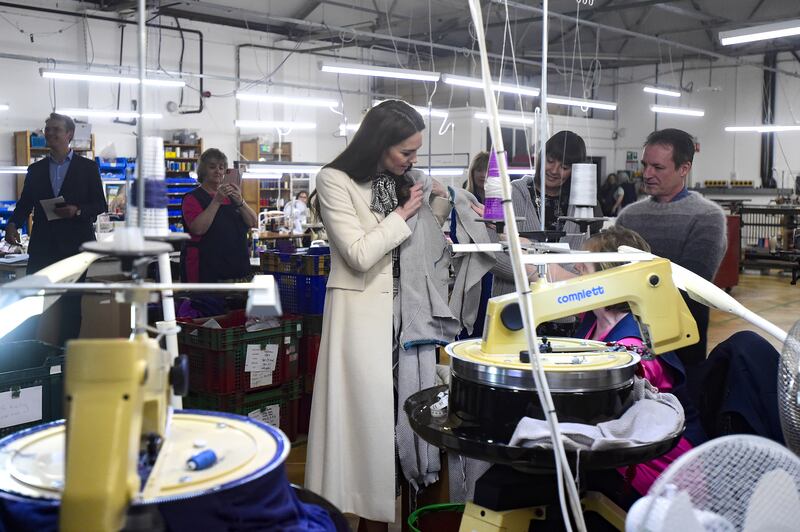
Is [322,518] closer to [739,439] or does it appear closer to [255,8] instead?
[739,439]

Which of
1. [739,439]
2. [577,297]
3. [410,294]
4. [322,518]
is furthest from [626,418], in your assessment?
[410,294]

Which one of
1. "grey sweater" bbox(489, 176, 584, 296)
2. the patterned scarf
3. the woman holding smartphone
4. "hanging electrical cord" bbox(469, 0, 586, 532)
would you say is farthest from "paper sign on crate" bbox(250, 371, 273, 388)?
"hanging electrical cord" bbox(469, 0, 586, 532)

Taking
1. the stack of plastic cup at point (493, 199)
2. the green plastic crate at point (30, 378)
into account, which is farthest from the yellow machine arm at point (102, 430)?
the green plastic crate at point (30, 378)

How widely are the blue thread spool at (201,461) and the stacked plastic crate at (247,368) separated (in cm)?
225

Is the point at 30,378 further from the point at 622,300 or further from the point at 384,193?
the point at 622,300

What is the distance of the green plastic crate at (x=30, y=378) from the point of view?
2.77 metres

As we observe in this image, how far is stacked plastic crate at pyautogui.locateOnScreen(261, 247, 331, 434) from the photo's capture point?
12.2 ft

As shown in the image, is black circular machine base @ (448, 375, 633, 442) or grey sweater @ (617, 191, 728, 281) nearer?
black circular machine base @ (448, 375, 633, 442)

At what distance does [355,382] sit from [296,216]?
7.74 m

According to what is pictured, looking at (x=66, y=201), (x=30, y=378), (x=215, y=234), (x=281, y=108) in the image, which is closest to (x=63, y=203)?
(x=66, y=201)

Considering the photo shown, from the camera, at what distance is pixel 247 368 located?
136 inches

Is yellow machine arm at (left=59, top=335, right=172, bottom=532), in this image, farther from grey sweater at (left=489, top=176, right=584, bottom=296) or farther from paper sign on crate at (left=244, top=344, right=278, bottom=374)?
paper sign on crate at (left=244, top=344, right=278, bottom=374)

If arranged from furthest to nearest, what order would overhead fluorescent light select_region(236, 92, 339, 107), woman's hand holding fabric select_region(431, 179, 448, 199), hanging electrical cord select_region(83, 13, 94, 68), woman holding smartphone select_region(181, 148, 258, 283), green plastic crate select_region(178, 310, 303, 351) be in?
hanging electrical cord select_region(83, 13, 94, 68), overhead fluorescent light select_region(236, 92, 339, 107), woman holding smartphone select_region(181, 148, 258, 283), green plastic crate select_region(178, 310, 303, 351), woman's hand holding fabric select_region(431, 179, 448, 199)

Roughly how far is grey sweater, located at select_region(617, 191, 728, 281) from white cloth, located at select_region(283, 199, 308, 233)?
701cm
